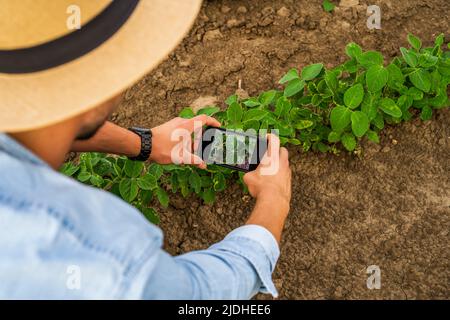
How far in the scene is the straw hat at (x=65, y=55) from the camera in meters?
0.99

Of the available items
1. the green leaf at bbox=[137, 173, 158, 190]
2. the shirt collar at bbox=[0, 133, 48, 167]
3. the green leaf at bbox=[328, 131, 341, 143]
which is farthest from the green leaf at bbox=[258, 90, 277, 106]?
the shirt collar at bbox=[0, 133, 48, 167]

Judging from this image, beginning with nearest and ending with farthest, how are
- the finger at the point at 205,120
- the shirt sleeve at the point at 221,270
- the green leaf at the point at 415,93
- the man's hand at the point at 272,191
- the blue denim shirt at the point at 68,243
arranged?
the blue denim shirt at the point at 68,243 → the shirt sleeve at the point at 221,270 → the man's hand at the point at 272,191 → the finger at the point at 205,120 → the green leaf at the point at 415,93

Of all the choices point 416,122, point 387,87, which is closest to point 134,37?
point 387,87

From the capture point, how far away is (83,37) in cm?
100

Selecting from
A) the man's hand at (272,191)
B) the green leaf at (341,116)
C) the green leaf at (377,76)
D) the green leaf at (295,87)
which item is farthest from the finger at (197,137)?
the green leaf at (377,76)

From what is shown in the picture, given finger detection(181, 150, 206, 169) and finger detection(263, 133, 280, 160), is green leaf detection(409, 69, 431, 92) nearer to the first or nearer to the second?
finger detection(263, 133, 280, 160)

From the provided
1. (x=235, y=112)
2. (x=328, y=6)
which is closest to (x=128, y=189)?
(x=235, y=112)

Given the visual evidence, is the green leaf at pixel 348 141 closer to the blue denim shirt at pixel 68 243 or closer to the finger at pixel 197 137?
the finger at pixel 197 137

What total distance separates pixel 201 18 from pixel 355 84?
0.99m

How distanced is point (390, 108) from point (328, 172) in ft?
1.13

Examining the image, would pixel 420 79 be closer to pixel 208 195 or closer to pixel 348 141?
pixel 348 141

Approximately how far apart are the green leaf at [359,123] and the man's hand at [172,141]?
0.47 meters

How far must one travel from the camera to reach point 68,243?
0.94 metres
